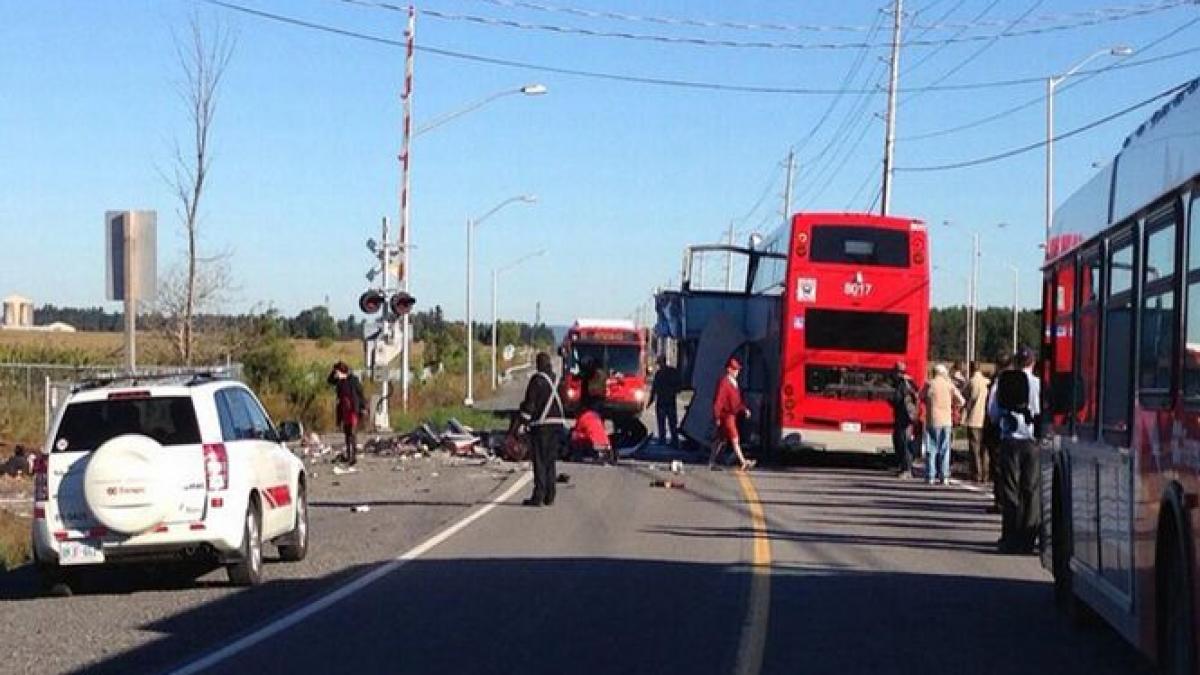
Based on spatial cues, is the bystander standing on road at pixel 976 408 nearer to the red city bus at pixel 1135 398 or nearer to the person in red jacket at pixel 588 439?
the person in red jacket at pixel 588 439

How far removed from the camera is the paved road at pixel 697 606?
11.4 meters

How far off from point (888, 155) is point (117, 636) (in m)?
40.3

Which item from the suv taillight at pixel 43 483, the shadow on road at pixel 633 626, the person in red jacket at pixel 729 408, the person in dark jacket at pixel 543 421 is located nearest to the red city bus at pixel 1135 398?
the shadow on road at pixel 633 626

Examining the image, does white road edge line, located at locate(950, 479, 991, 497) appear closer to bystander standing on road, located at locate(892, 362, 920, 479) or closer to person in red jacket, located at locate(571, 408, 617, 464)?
bystander standing on road, located at locate(892, 362, 920, 479)

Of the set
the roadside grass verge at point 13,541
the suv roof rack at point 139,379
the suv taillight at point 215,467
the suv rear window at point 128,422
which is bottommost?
the roadside grass verge at point 13,541

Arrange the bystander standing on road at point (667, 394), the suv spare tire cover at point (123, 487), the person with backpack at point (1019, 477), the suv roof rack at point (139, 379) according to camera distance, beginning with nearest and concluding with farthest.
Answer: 1. the suv spare tire cover at point (123, 487)
2. the suv roof rack at point (139, 379)
3. the person with backpack at point (1019, 477)
4. the bystander standing on road at point (667, 394)

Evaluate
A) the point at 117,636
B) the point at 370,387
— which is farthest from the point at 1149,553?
the point at 370,387

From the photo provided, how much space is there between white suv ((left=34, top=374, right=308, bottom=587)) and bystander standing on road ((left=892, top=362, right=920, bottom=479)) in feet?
53.6

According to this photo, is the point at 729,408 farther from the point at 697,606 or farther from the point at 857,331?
the point at 697,606

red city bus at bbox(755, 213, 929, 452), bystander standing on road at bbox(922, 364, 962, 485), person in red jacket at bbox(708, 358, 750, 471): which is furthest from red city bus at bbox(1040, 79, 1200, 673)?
red city bus at bbox(755, 213, 929, 452)

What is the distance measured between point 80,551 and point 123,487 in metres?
0.65

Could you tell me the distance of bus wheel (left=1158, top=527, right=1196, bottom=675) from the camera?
27.0 ft

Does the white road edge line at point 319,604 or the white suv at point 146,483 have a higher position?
the white suv at point 146,483

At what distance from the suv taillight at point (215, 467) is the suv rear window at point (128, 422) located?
15 centimetres
